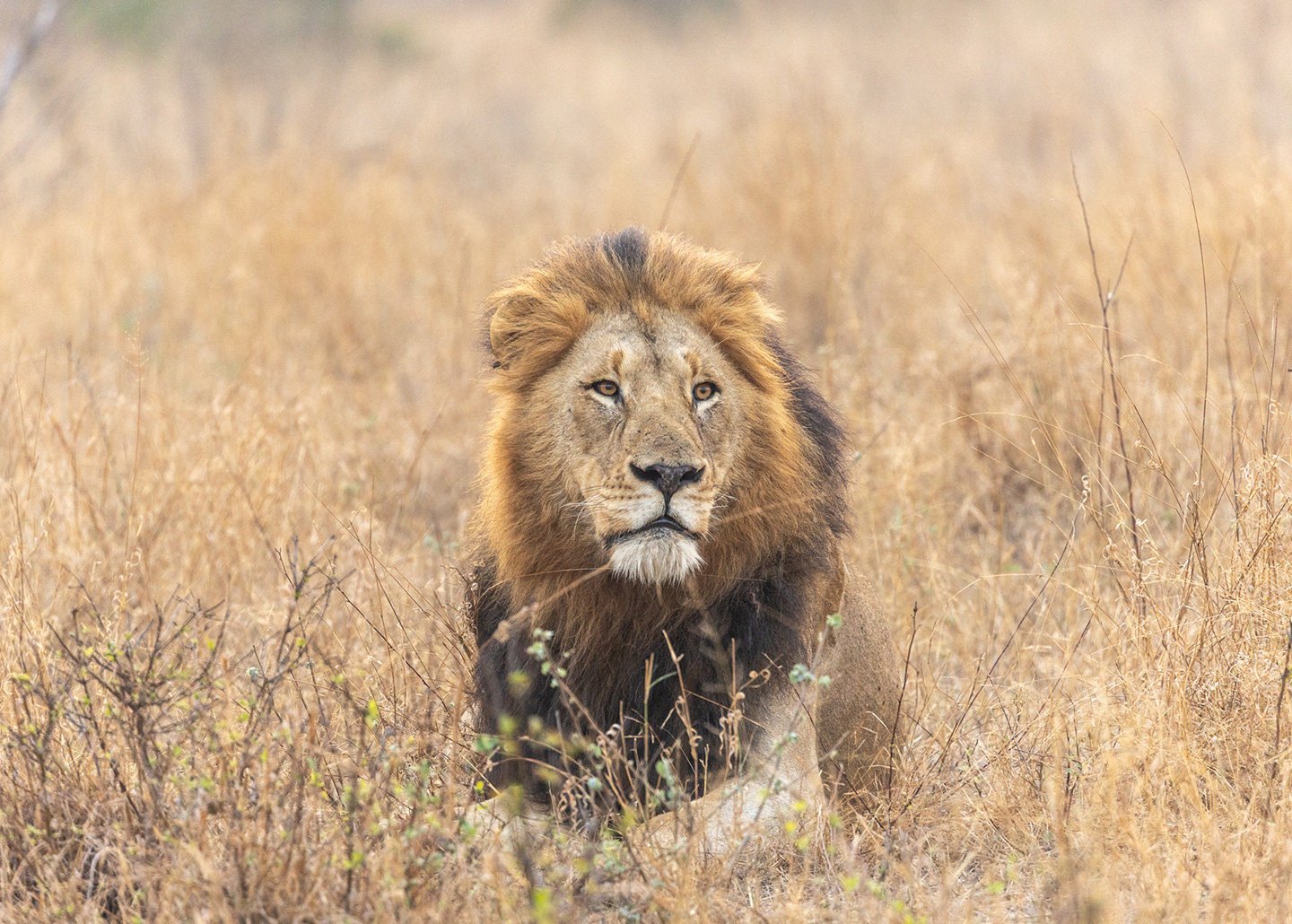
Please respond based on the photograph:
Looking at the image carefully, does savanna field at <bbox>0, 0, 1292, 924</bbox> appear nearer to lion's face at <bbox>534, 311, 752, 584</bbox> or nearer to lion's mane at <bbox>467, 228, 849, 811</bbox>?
lion's mane at <bbox>467, 228, 849, 811</bbox>

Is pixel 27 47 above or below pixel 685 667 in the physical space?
above

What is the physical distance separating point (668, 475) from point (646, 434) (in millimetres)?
142

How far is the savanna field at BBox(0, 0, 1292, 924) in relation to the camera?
10.8 feet

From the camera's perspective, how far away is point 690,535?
3.49 m

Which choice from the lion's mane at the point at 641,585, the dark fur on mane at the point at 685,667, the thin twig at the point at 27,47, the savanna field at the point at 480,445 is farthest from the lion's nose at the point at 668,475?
the thin twig at the point at 27,47

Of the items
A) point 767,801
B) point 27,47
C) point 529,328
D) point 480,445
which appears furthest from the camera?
point 27,47

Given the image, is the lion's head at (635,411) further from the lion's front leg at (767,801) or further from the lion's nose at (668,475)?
the lion's front leg at (767,801)

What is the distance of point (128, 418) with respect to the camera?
675 centimetres

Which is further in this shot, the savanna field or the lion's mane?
the lion's mane

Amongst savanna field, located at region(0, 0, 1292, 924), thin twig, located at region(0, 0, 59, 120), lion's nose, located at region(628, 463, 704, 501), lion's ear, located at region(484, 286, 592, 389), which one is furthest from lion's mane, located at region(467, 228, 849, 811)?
thin twig, located at region(0, 0, 59, 120)

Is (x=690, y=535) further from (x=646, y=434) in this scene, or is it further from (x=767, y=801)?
(x=767, y=801)

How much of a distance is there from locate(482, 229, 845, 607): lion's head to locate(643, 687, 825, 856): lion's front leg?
430mm

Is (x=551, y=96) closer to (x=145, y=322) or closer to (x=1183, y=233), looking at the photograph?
(x=145, y=322)

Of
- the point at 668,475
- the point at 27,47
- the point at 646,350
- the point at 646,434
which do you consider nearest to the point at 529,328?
the point at 646,350
